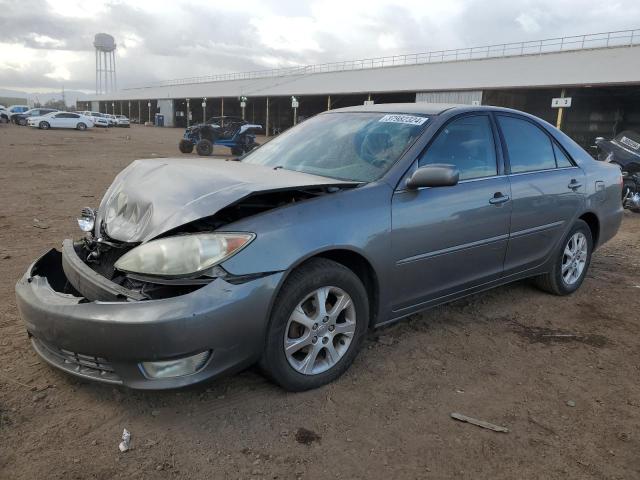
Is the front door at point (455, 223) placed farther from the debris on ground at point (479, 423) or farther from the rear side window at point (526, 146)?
the debris on ground at point (479, 423)

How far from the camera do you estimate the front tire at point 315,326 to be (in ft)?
8.68

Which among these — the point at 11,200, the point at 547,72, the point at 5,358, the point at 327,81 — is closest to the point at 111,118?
the point at 327,81

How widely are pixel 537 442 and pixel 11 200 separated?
340 inches

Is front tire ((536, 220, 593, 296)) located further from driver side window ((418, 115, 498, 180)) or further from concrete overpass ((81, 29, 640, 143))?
concrete overpass ((81, 29, 640, 143))

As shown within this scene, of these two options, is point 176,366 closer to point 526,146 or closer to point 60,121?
point 526,146

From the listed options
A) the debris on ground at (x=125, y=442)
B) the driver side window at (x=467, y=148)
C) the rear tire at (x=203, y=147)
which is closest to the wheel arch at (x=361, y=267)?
the driver side window at (x=467, y=148)

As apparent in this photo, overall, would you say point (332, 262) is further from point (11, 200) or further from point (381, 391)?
point (11, 200)

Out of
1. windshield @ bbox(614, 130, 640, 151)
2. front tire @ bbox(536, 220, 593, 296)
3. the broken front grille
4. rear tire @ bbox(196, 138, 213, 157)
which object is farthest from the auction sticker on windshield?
rear tire @ bbox(196, 138, 213, 157)

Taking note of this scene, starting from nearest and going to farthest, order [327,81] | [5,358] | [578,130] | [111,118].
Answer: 1. [5,358]
2. [578,130]
3. [327,81]
4. [111,118]

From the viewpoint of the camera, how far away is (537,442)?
8.34 ft

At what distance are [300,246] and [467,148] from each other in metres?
1.74

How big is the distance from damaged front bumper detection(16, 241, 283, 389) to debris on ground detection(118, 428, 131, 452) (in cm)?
26

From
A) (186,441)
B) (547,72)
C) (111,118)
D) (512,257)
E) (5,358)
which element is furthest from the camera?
(111,118)

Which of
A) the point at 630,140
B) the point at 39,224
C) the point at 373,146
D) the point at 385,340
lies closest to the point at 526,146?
the point at 373,146
